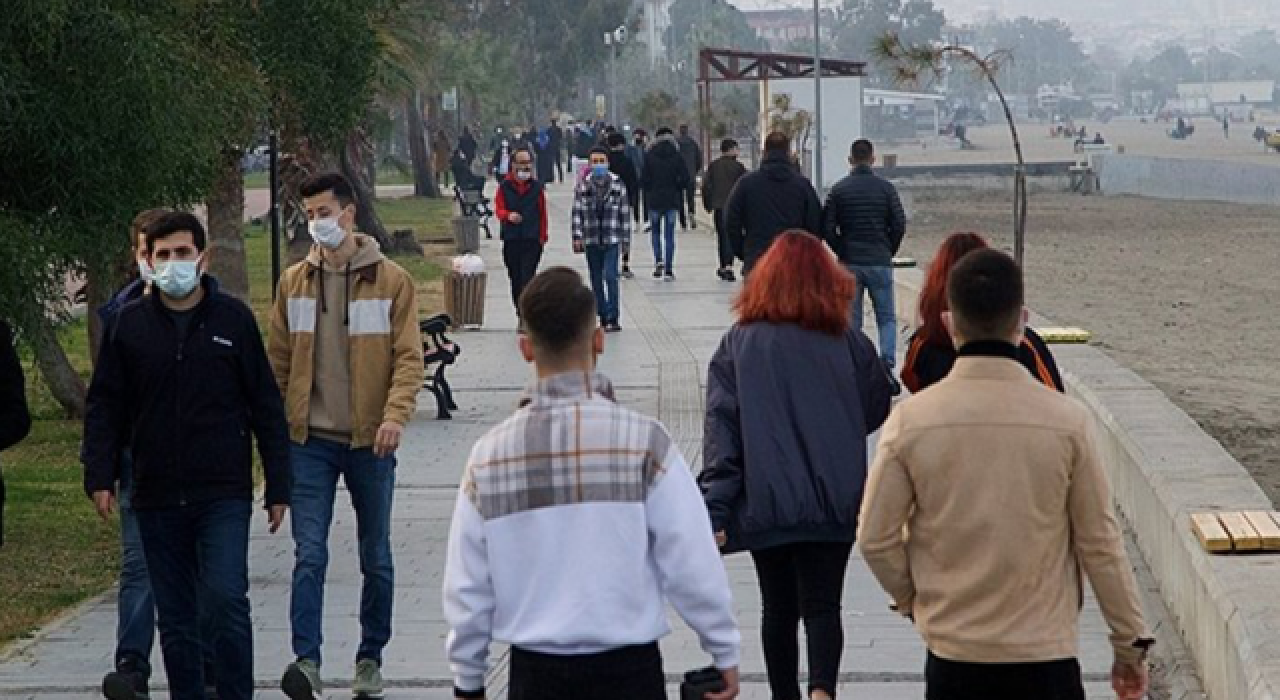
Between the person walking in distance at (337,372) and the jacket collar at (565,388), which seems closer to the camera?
the jacket collar at (565,388)

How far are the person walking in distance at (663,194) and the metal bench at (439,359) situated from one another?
13042 mm

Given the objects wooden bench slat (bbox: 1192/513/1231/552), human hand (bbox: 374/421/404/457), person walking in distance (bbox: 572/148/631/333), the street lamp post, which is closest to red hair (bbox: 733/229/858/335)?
human hand (bbox: 374/421/404/457)

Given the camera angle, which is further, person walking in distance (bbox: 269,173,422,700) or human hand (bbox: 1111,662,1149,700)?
person walking in distance (bbox: 269,173,422,700)

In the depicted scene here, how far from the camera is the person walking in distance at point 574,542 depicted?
4.97m

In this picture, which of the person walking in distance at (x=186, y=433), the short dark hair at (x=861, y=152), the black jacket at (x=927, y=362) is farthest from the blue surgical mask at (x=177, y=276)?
the short dark hair at (x=861, y=152)

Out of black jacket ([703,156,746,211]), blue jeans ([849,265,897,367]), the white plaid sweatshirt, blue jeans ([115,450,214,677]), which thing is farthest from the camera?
black jacket ([703,156,746,211])

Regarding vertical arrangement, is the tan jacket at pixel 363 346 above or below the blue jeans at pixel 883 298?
above

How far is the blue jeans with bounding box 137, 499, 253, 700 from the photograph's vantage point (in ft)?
25.1

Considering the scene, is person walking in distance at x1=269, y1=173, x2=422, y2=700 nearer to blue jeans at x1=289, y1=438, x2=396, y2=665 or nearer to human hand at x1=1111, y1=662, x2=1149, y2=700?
blue jeans at x1=289, y1=438, x2=396, y2=665

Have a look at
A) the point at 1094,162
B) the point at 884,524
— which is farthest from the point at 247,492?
the point at 1094,162

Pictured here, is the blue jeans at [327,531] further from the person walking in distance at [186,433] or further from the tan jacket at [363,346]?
the person walking in distance at [186,433]

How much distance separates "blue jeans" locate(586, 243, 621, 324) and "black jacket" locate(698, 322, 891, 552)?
49.2 ft

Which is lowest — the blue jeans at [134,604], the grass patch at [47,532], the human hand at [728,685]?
the grass patch at [47,532]

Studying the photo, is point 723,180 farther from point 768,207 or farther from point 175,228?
point 175,228
